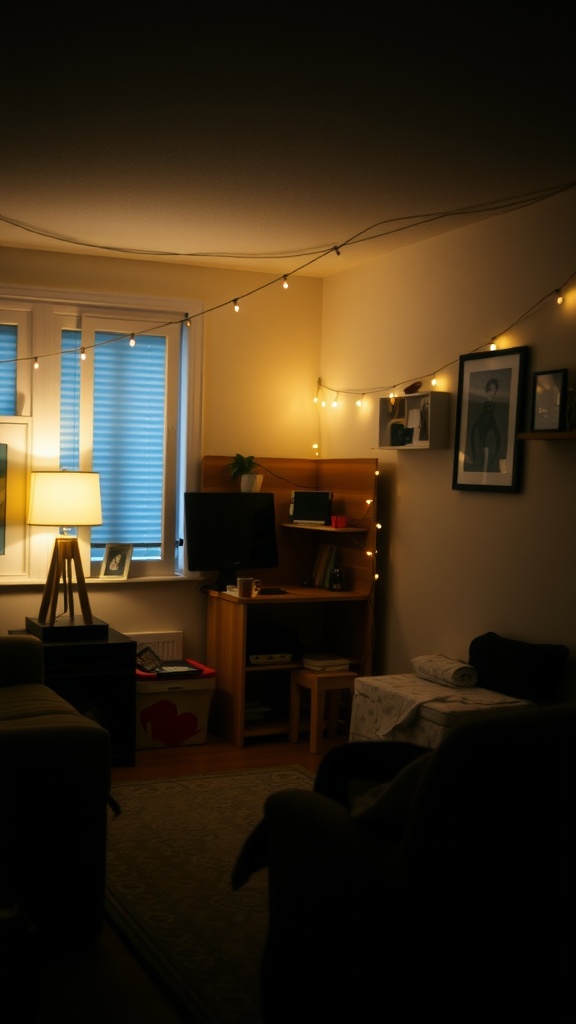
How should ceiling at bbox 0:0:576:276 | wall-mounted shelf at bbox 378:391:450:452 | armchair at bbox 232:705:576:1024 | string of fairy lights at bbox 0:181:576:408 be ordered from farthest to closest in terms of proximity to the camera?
wall-mounted shelf at bbox 378:391:450:452, string of fairy lights at bbox 0:181:576:408, ceiling at bbox 0:0:576:276, armchair at bbox 232:705:576:1024

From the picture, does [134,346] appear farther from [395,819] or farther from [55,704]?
[395,819]

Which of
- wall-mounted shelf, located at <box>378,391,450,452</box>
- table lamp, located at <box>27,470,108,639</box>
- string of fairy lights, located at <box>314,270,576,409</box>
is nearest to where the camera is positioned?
string of fairy lights, located at <box>314,270,576,409</box>

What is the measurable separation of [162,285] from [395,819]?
407 centimetres

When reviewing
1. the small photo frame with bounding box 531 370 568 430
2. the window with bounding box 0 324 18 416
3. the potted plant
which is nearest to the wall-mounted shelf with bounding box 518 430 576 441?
the small photo frame with bounding box 531 370 568 430

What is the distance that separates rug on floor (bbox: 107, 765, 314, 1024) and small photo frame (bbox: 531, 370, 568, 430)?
6.59 feet

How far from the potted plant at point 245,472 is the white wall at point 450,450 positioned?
22.2 inches

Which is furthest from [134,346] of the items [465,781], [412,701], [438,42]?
[465,781]

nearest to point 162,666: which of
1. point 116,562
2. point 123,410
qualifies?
point 116,562

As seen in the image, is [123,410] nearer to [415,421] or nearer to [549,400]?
[415,421]

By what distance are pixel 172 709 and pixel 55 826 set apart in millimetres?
2388

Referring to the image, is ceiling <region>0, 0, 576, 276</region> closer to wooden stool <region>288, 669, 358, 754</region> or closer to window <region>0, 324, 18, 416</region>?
window <region>0, 324, 18, 416</region>

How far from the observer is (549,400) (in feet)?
13.1

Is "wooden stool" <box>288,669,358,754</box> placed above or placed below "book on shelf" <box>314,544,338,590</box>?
below

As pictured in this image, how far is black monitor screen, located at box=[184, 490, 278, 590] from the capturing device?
18.2 feet
